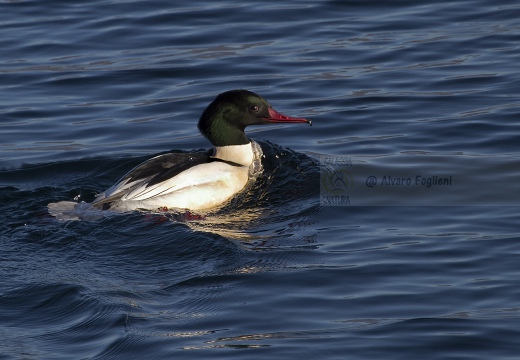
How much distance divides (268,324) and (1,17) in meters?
10.7

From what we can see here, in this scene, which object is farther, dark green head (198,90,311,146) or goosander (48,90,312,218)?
dark green head (198,90,311,146)

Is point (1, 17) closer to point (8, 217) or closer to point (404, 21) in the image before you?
point (404, 21)

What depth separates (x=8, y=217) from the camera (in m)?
9.02

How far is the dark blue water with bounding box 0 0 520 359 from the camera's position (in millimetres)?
6605

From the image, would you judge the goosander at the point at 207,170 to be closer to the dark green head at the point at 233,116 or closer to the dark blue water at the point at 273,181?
the dark green head at the point at 233,116

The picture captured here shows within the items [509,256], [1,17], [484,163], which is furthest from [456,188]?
[1,17]
